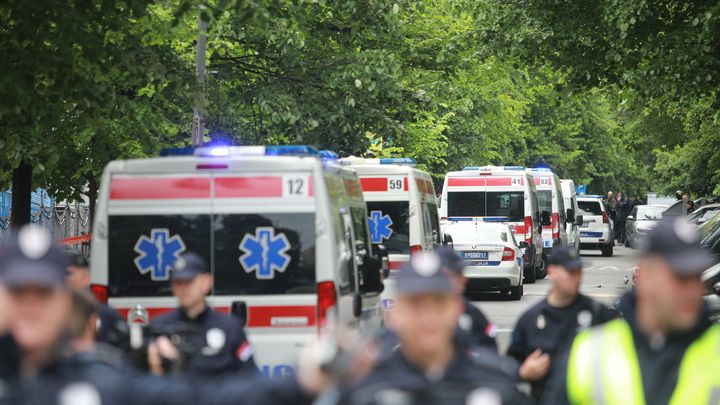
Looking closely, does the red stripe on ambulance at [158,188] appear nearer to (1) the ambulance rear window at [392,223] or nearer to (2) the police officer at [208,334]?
(2) the police officer at [208,334]

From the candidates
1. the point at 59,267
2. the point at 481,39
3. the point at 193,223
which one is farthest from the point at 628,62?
the point at 59,267

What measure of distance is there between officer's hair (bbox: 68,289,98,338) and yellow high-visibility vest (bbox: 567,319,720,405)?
1383mm

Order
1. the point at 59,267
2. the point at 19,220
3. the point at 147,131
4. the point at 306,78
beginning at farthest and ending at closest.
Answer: the point at 306,78 < the point at 147,131 < the point at 19,220 < the point at 59,267

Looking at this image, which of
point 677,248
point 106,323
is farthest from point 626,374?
point 106,323

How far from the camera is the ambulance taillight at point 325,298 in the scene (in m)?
10.0

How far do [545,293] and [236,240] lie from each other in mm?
17287

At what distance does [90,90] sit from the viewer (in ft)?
50.4

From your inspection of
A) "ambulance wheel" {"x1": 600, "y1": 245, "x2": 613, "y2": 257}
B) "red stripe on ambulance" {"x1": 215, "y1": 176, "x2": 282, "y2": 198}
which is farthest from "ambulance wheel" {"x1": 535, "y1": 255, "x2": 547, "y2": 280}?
"red stripe on ambulance" {"x1": 215, "y1": 176, "x2": 282, "y2": 198}

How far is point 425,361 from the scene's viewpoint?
12.1 feet

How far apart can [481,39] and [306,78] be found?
365cm

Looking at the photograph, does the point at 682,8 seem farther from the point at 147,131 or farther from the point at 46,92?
the point at 46,92

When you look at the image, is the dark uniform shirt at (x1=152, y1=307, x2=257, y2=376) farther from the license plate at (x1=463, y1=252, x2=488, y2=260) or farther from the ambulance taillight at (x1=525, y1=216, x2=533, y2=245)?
the ambulance taillight at (x1=525, y1=216, x2=533, y2=245)

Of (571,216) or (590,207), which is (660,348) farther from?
(590,207)

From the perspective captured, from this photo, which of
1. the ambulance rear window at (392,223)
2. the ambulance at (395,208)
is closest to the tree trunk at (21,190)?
the ambulance at (395,208)
